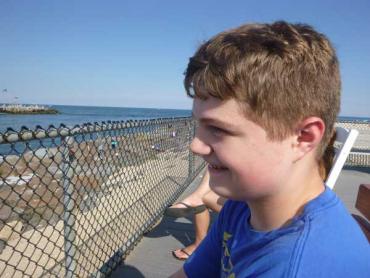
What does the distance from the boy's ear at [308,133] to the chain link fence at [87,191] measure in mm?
1391

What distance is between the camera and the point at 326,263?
2.90 ft

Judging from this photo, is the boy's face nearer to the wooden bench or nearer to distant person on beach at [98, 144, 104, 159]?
the wooden bench

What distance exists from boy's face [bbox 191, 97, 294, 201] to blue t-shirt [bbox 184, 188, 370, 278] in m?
0.15

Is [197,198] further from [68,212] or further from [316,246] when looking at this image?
[316,246]

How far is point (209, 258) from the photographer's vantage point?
5.28 ft

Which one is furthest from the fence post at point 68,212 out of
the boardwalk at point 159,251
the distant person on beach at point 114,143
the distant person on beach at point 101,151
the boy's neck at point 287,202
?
the distant person on beach at point 114,143

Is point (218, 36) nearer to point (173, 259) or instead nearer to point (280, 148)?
point (280, 148)

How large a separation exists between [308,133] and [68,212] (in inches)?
77.0

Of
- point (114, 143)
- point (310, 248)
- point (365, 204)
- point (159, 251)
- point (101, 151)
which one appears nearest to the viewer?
point (310, 248)

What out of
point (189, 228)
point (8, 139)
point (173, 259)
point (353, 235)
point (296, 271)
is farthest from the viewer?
point (189, 228)

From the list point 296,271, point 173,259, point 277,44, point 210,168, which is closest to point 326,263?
point 296,271

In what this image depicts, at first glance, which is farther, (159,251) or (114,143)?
(114,143)

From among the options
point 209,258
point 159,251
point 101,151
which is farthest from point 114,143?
point 209,258

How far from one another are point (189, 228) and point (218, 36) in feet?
10.2
